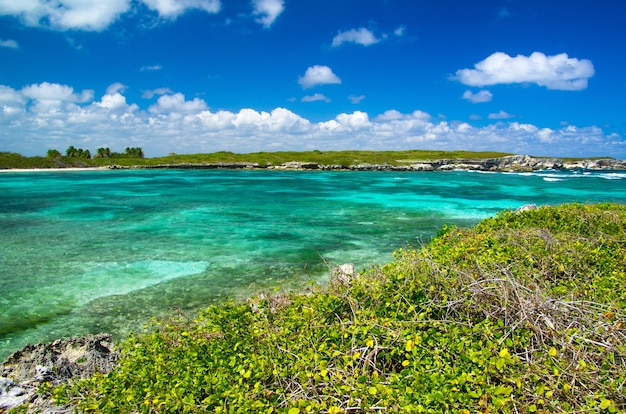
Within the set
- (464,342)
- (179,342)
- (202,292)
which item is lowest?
(202,292)

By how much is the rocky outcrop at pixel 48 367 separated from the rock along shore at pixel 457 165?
11588cm

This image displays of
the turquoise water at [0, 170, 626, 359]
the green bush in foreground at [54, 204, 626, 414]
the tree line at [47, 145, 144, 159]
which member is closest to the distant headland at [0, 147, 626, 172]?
the tree line at [47, 145, 144, 159]

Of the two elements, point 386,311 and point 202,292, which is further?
point 202,292

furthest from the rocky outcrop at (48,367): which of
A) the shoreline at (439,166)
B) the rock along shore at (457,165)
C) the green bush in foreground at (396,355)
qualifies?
the rock along shore at (457,165)

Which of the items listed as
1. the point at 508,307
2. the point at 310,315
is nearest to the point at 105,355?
the point at 310,315

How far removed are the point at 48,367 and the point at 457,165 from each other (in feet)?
451

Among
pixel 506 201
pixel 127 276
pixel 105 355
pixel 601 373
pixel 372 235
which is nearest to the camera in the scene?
pixel 601 373

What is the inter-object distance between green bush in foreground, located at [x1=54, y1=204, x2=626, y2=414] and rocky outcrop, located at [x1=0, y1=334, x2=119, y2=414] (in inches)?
26.0

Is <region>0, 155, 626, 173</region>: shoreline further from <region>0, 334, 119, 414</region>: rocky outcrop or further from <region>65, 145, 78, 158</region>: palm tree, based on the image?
<region>0, 334, 119, 414</region>: rocky outcrop

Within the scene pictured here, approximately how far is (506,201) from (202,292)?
42.6 m

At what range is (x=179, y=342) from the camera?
7445mm

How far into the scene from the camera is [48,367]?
7.55m

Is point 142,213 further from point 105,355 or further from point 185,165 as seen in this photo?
point 185,165

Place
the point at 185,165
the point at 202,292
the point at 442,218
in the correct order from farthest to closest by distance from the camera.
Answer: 1. the point at 185,165
2. the point at 442,218
3. the point at 202,292
